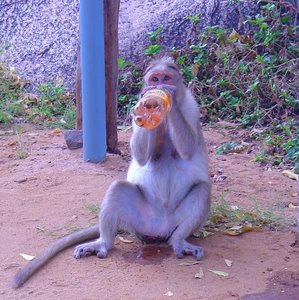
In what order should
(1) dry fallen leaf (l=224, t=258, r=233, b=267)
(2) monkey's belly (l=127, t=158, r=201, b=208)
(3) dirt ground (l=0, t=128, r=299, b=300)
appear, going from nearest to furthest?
1. (3) dirt ground (l=0, t=128, r=299, b=300)
2. (1) dry fallen leaf (l=224, t=258, r=233, b=267)
3. (2) monkey's belly (l=127, t=158, r=201, b=208)

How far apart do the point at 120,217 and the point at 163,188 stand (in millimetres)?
374

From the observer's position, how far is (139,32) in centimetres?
1070

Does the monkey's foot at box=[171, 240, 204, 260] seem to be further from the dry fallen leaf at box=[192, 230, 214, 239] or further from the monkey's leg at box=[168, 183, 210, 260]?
the dry fallen leaf at box=[192, 230, 214, 239]

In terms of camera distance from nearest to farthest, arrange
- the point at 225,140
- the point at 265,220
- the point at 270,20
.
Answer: the point at 265,220 → the point at 225,140 → the point at 270,20

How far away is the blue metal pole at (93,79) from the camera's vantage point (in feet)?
23.0

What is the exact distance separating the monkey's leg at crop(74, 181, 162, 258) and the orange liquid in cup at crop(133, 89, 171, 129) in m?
0.61

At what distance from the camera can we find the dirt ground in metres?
4.42

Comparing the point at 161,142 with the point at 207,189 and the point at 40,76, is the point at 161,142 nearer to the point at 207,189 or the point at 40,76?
the point at 207,189

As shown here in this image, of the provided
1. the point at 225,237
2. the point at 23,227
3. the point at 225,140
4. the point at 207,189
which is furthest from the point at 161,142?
the point at 225,140

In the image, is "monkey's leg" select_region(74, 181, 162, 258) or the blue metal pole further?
the blue metal pole

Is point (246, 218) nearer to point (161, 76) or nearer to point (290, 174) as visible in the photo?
point (161, 76)

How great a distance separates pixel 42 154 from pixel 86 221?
2267 mm

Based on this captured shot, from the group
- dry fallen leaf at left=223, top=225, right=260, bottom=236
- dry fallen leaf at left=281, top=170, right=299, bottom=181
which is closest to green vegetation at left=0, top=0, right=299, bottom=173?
dry fallen leaf at left=281, top=170, right=299, bottom=181

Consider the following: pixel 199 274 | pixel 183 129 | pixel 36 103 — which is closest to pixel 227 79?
pixel 36 103
